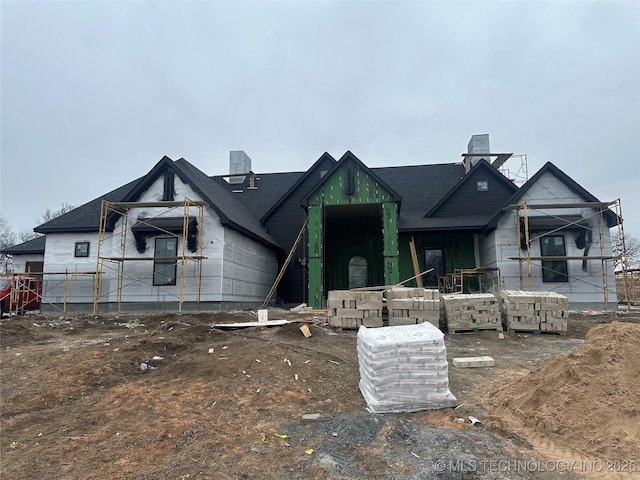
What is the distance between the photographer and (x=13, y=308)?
17.5 meters

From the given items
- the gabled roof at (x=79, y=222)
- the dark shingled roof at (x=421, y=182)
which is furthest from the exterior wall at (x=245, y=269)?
the dark shingled roof at (x=421, y=182)

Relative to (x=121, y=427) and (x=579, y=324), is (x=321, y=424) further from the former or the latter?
(x=579, y=324)

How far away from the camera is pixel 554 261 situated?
17000mm

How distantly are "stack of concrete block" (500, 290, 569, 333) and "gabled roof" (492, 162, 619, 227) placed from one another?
6.62 m

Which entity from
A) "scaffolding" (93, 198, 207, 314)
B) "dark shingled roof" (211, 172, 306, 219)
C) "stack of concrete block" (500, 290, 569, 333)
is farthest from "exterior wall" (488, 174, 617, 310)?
"scaffolding" (93, 198, 207, 314)

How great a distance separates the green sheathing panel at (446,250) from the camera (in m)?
20.0

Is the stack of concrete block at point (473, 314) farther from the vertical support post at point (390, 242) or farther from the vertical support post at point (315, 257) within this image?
the vertical support post at point (315, 257)

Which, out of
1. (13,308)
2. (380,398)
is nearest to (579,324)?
(380,398)

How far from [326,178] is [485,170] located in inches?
356

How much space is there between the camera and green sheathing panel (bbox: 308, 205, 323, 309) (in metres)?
17.2

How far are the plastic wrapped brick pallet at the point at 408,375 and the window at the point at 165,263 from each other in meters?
13.5

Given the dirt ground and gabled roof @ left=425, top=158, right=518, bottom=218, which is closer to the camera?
the dirt ground

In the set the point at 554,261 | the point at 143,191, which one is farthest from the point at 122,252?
the point at 554,261

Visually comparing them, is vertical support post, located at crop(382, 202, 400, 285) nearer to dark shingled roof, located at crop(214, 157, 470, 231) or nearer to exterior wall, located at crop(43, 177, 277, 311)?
dark shingled roof, located at crop(214, 157, 470, 231)
